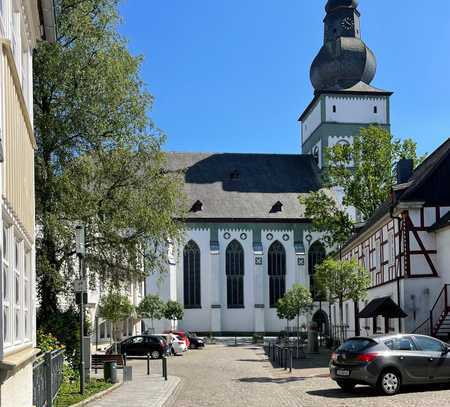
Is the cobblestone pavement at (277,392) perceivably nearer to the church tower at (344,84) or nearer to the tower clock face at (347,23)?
the church tower at (344,84)

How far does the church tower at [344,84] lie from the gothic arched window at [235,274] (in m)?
11.7

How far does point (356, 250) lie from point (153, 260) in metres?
22.7

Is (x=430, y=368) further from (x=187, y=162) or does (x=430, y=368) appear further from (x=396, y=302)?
(x=187, y=162)

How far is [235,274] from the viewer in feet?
215

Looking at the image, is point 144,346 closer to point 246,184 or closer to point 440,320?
point 440,320

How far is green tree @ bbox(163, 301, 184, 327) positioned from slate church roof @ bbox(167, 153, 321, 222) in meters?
8.30

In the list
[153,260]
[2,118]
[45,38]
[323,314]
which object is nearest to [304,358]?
[153,260]

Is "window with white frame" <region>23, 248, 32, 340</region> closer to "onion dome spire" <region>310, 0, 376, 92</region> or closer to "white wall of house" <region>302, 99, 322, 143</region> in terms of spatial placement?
"onion dome spire" <region>310, 0, 376, 92</region>

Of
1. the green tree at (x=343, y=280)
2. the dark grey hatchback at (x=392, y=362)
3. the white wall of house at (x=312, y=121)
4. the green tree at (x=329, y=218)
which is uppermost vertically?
the white wall of house at (x=312, y=121)

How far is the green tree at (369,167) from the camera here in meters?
51.5

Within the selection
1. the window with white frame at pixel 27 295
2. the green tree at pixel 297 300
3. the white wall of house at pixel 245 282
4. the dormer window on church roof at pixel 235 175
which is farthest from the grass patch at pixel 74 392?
the dormer window on church roof at pixel 235 175

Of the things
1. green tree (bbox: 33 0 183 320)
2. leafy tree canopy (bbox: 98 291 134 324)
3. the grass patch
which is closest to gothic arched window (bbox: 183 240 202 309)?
leafy tree canopy (bbox: 98 291 134 324)

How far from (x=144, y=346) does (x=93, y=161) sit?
16.0 metres

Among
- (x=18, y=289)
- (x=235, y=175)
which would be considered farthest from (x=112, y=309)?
(x=235, y=175)
